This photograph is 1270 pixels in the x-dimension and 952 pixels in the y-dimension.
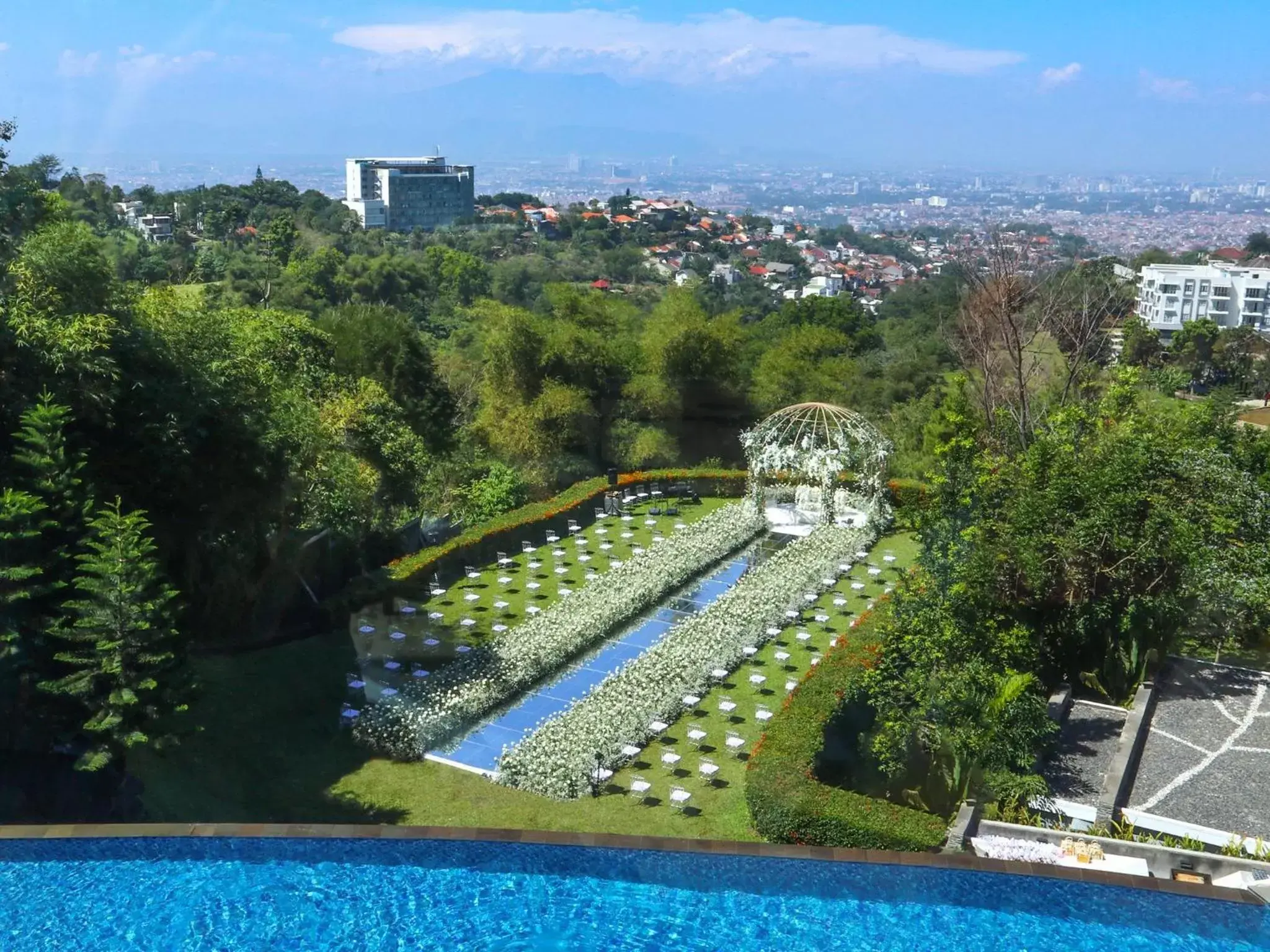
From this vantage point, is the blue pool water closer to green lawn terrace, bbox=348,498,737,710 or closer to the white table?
the white table

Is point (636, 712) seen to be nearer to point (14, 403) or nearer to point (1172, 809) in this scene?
point (1172, 809)

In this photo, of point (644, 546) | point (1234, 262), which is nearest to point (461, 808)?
point (644, 546)

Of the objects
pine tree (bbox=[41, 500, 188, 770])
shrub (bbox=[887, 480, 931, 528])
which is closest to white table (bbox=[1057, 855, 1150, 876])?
pine tree (bbox=[41, 500, 188, 770])

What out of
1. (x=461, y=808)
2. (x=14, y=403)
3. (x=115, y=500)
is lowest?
(x=461, y=808)

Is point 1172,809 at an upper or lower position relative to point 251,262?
lower

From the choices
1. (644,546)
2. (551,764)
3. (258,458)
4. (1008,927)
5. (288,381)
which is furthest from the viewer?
(644,546)

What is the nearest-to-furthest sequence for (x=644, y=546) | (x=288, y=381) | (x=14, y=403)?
(x=14, y=403), (x=288, y=381), (x=644, y=546)
